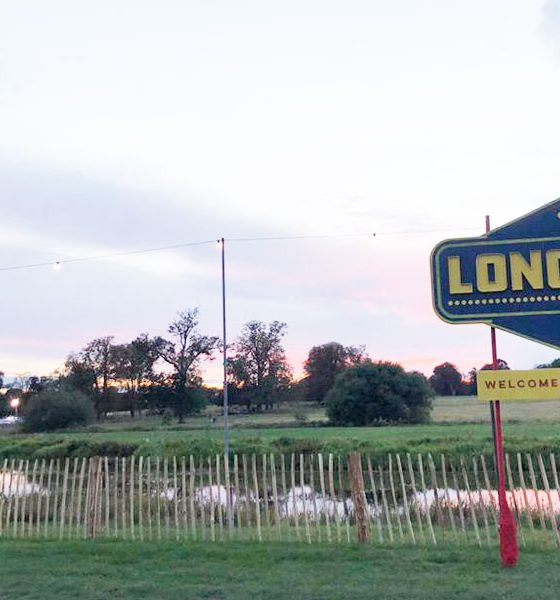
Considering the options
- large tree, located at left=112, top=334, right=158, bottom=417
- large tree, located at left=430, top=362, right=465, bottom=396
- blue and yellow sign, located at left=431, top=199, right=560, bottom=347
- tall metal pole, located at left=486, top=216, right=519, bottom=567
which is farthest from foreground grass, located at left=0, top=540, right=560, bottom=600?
large tree, located at left=430, top=362, right=465, bottom=396

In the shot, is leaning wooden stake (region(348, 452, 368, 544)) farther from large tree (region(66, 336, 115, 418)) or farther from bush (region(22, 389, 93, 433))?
large tree (region(66, 336, 115, 418))

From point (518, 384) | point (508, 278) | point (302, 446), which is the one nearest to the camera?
point (518, 384)

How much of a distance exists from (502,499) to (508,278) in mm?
2284

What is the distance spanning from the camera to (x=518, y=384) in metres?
6.99

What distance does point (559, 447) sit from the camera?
25094mm

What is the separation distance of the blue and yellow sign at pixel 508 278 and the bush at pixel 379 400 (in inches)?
2024

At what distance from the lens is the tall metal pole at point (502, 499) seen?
704 centimetres

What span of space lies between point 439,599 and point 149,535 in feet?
16.9

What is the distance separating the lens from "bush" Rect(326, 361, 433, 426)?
57875 millimetres

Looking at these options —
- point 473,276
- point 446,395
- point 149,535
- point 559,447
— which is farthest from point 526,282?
point 446,395

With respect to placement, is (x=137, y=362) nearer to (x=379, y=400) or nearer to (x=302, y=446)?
(x=379, y=400)

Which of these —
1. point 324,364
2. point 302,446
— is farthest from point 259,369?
point 302,446

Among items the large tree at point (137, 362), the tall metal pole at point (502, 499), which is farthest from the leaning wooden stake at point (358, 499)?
the large tree at point (137, 362)

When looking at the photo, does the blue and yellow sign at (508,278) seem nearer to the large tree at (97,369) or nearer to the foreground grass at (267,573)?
the foreground grass at (267,573)
